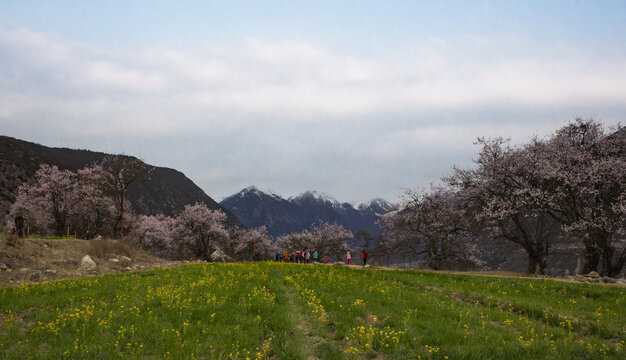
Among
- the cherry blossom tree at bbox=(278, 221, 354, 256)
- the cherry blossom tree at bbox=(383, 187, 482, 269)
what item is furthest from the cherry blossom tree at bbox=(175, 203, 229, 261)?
the cherry blossom tree at bbox=(383, 187, 482, 269)

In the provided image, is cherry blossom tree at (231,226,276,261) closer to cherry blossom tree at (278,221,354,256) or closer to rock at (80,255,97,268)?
cherry blossom tree at (278,221,354,256)

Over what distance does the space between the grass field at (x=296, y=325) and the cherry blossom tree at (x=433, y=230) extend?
29689mm

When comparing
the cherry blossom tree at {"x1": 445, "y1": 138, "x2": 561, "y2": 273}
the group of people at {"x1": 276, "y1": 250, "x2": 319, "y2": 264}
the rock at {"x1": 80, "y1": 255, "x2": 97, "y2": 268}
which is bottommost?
the group of people at {"x1": 276, "y1": 250, "x2": 319, "y2": 264}

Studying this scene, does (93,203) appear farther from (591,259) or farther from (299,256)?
(591,259)

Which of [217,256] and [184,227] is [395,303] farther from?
[184,227]

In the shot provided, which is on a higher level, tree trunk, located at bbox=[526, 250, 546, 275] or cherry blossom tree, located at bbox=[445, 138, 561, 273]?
cherry blossom tree, located at bbox=[445, 138, 561, 273]

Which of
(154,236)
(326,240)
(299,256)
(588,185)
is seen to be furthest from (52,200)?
(588,185)

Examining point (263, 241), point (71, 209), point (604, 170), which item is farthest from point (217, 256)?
point (604, 170)

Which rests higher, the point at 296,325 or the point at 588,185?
the point at 588,185

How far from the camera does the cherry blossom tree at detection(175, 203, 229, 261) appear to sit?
69.6m

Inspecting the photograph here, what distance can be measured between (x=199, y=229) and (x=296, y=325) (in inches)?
2558

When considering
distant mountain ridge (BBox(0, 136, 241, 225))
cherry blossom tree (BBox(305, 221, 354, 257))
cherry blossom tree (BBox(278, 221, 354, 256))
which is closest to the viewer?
cherry blossom tree (BBox(305, 221, 354, 257))

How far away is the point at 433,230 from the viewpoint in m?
45.4

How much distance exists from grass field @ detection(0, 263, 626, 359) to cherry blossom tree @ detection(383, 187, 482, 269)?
97.4ft
